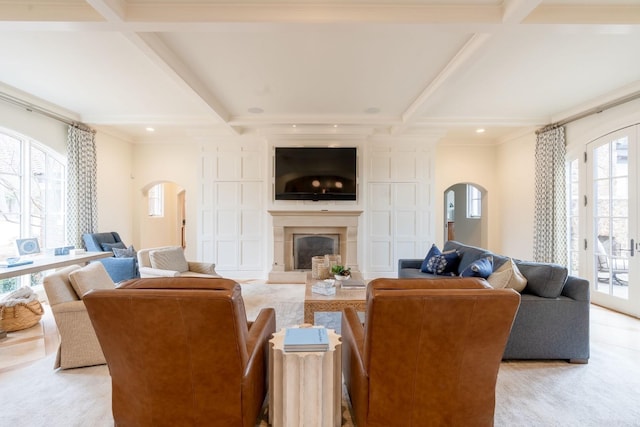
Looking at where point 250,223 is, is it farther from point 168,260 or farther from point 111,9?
point 111,9

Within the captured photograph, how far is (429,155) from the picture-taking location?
6.06 meters

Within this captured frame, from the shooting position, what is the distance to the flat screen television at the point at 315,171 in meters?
5.77

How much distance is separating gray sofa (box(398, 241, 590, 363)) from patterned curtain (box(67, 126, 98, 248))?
20.3 feet

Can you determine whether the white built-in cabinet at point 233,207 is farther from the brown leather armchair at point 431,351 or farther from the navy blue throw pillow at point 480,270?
the brown leather armchair at point 431,351

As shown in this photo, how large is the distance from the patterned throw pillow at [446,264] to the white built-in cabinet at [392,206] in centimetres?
200

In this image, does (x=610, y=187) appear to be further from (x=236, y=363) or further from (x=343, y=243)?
(x=236, y=363)

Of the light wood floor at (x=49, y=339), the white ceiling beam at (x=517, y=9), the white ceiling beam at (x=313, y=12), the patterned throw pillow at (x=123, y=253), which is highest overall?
the white ceiling beam at (x=313, y=12)

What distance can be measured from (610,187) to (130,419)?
19.3ft

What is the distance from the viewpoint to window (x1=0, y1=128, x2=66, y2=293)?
13.5 feet

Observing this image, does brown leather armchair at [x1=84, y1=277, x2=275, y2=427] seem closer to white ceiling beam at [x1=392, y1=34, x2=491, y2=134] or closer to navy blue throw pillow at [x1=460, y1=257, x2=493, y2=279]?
navy blue throw pillow at [x1=460, y1=257, x2=493, y2=279]

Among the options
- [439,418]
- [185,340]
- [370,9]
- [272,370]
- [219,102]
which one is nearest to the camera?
[185,340]

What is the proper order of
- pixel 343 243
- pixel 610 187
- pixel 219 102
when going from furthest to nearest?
pixel 343 243 → pixel 219 102 → pixel 610 187

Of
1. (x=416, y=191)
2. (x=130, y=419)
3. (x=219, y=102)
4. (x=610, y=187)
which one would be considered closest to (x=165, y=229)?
(x=219, y=102)

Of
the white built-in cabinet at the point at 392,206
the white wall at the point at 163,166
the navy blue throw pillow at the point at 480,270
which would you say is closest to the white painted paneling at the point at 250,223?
the white wall at the point at 163,166
